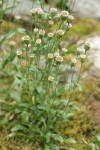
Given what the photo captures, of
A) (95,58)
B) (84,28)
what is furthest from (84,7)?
(95,58)

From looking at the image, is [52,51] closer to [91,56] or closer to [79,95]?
[79,95]

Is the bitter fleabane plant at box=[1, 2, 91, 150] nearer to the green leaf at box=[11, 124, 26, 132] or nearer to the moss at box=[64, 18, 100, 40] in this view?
the green leaf at box=[11, 124, 26, 132]

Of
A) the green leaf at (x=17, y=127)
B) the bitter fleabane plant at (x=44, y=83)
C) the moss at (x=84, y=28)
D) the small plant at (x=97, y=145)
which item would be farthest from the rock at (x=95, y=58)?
the green leaf at (x=17, y=127)

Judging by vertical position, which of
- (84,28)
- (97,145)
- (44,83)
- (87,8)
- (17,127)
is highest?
(87,8)

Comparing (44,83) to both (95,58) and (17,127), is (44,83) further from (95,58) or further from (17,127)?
(95,58)

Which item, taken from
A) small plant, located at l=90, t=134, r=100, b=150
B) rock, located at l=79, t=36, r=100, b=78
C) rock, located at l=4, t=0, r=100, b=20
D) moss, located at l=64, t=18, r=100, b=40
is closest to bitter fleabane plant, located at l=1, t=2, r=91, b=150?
small plant, located at l=90, t=134, r=100, b=150

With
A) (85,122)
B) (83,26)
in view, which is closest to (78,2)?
(83,26)
